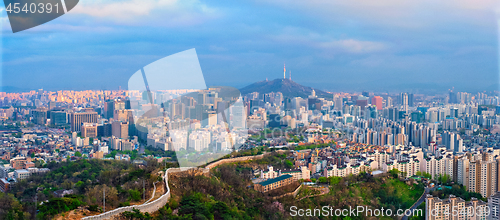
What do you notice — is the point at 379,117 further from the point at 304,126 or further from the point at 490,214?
the point at 490,214

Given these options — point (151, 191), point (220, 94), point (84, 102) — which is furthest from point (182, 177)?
point (84, 102)

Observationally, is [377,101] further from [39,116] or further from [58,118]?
[39,116]

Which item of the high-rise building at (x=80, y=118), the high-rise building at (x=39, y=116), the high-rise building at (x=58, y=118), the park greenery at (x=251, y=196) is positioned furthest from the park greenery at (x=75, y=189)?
the high-rise building at (x=39, y=116)

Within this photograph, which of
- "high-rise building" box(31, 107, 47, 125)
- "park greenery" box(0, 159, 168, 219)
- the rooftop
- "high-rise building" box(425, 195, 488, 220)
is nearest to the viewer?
"park greenery" box(0, 159, 168, 219)

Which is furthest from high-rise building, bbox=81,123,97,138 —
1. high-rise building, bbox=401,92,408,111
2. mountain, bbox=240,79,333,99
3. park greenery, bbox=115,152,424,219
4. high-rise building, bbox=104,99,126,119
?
high-rise building, bbox=401,92,408,111

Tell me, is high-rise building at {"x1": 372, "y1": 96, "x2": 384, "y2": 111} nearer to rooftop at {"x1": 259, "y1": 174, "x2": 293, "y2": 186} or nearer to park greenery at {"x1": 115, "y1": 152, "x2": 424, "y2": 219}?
park greenery at {"x1": 115, "y1": 152, "x2": 424, "y2": 219}

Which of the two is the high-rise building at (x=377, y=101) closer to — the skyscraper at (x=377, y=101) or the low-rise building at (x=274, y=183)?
the skyscraper at (x=377, y=101)

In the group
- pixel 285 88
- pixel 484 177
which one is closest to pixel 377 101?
pixel 285 88

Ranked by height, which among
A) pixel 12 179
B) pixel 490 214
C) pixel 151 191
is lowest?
pixel 490 214
